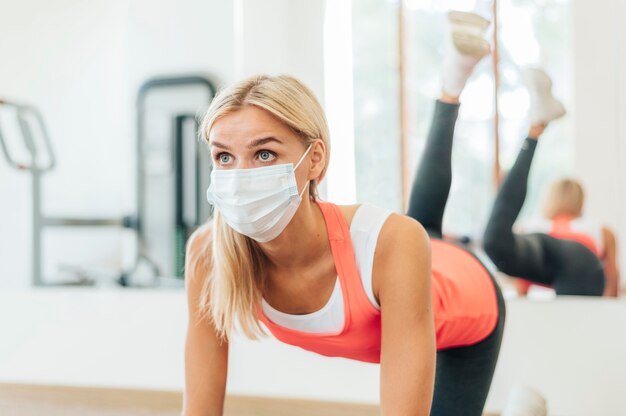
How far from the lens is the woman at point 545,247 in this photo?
2.34 metres

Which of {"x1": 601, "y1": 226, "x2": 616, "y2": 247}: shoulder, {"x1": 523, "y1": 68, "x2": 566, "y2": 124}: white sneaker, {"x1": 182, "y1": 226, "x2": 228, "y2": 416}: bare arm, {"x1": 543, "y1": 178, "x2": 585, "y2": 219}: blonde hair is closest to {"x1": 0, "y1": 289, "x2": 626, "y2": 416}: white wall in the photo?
{"x1": 601, "y1": 226, "x2": 616, "y2": 247}: shoulder

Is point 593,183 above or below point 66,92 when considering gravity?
below

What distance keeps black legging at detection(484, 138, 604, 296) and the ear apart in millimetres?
1170

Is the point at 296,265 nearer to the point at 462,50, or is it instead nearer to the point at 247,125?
the point at 247,125

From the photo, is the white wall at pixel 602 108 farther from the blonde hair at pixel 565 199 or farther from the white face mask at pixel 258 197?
the white face mask at pixel 258 197

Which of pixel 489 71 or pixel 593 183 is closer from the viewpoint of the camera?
pixel 593 183

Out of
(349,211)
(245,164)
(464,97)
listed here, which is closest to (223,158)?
(245,164)

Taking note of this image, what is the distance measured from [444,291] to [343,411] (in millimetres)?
1234

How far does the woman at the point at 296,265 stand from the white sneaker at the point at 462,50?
0.76 metres

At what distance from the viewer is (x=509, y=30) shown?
2.80 metres

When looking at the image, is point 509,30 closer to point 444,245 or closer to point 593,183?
point 593,183

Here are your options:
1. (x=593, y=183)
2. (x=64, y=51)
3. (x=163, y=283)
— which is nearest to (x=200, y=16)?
(x=64, y=51)

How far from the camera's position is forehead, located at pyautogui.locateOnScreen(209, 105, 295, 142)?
1.14 meters

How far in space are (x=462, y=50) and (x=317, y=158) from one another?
0.99 meters
